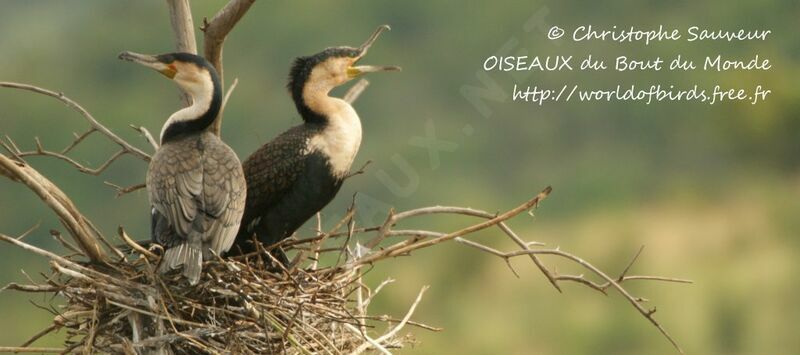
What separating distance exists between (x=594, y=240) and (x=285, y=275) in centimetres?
530

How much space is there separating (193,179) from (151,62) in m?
0.29

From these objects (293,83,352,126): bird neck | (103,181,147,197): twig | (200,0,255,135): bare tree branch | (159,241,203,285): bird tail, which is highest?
(200,0,255,135): bare tree branch

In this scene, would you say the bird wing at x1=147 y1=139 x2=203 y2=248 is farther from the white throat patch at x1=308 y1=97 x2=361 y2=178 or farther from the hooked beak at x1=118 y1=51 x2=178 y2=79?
the white throat patch at x1=308 y1=97 x2=361 y2=178

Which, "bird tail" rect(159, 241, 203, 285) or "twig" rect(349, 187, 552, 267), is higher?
"twig" rect(349, 187, 552, 267)

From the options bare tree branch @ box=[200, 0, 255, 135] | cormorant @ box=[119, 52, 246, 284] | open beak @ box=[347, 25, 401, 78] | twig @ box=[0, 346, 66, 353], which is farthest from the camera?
open beak @ box=[347, 25, 401, 78]

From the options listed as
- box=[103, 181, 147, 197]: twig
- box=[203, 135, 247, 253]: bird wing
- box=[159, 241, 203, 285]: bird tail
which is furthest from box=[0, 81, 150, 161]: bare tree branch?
box=[159, 241, 203, 285]: bird tail

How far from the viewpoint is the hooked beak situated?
2.72 meters

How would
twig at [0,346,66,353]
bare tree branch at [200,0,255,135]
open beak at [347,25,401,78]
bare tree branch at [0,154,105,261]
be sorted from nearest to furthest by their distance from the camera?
bare tree branch at [0,154,105,261]
twig at [0,346,66,353]
bare tree branch at [200,0,255,135]
open beak at [347,25,401,78]

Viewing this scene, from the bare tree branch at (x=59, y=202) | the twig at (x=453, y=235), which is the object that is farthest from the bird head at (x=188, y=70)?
the twig at (x=453, y=235)

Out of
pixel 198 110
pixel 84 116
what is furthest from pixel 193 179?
pixel 84 116

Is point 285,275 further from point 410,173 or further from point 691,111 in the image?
point 691,111

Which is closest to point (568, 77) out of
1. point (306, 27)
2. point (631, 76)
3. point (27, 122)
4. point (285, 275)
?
point (631, 76)

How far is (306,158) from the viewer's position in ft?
9.70

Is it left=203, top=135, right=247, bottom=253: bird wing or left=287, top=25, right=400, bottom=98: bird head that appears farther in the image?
left=287, top=25, right=400, bottom=98: bird head
